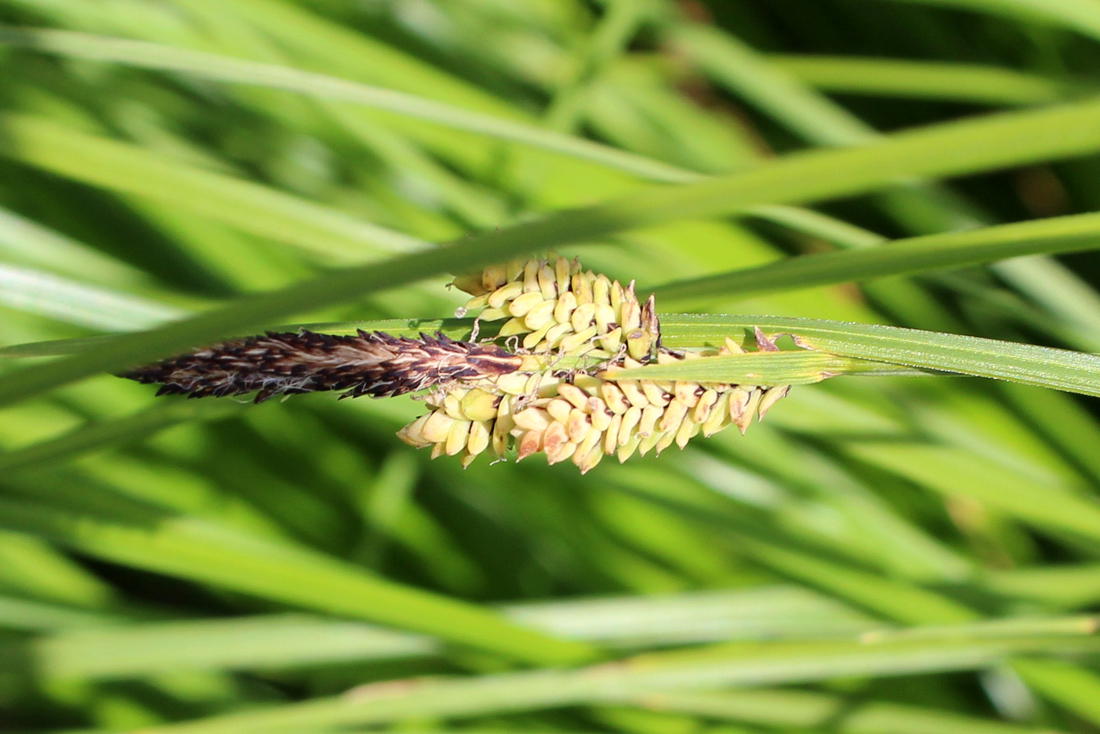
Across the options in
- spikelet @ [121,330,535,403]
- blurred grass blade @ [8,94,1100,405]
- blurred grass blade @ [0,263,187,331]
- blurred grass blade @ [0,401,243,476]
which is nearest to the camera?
blurred grass blade @ [8,94,1100,405]

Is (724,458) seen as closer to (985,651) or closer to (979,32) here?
(985,651)

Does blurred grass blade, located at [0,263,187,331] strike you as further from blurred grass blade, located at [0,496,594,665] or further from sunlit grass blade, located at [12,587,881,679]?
sunlit grass blade, located at [12,587,881,679]

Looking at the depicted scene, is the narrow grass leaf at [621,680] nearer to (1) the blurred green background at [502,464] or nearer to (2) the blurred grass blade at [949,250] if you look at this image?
(1) the blurred green background at [502,464]

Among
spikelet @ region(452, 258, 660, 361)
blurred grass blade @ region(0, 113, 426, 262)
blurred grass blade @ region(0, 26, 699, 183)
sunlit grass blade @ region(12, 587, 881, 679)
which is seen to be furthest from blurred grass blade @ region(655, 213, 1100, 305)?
sunlit grass blade @ region(12, 587, 881, 679)

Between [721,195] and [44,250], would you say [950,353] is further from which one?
[44,250]

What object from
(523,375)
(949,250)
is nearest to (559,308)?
(523,375)

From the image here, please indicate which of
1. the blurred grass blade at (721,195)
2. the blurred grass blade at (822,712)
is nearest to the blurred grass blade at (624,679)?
the blurred grass blade at (822,712)
